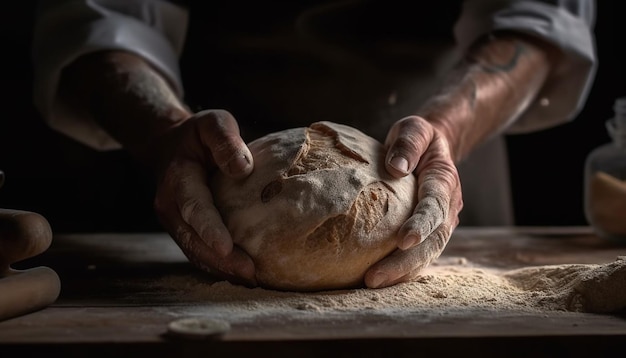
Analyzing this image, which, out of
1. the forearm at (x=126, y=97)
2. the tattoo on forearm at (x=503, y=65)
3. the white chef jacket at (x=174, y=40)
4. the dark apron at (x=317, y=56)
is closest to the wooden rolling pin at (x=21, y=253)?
the forearm at (x=126, y=97)

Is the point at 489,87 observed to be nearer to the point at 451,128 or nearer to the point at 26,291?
the point at 451,128

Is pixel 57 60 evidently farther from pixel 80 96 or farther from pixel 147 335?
pixel 147 335

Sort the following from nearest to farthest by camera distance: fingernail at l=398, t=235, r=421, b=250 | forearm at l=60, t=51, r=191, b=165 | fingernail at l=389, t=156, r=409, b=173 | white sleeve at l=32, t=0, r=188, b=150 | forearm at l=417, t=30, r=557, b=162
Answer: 1. fingernail at l=398, t=235, r=421, b=250
2. fingernail at l=389, t=156, r=409, b=173
3. forearm at l=60, t=51, r=191, b=165
4. forearm at l=417, t=30, r=557, b=162
5. white sleeve at l=32, t=0, r=188, b=150

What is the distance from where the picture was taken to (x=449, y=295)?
133cm

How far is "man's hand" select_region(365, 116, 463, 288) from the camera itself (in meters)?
1.33

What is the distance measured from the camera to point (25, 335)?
1.03 m

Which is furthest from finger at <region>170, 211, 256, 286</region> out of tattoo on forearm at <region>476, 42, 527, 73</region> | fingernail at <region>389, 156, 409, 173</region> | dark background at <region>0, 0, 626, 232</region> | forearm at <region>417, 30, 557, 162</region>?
dark background at <region>0, 0, 626, 232</region>

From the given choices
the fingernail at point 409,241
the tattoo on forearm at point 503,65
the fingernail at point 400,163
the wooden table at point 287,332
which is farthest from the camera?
the tattoo on forearm at point 503,65

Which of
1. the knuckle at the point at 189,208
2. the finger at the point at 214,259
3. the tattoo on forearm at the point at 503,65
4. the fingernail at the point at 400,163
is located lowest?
the finger at the point at 214,259

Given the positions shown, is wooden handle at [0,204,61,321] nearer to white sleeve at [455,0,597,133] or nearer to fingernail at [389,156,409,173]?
fingernail at [389,156,409,173]

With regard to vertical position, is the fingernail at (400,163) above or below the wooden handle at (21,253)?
above

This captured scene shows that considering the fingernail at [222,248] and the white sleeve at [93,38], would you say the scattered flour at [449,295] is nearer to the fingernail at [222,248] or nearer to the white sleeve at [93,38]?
the fingernail at [222,248]

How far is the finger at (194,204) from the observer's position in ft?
4.41

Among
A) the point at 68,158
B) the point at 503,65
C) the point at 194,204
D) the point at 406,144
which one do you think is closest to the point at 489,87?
the point at 503,65
